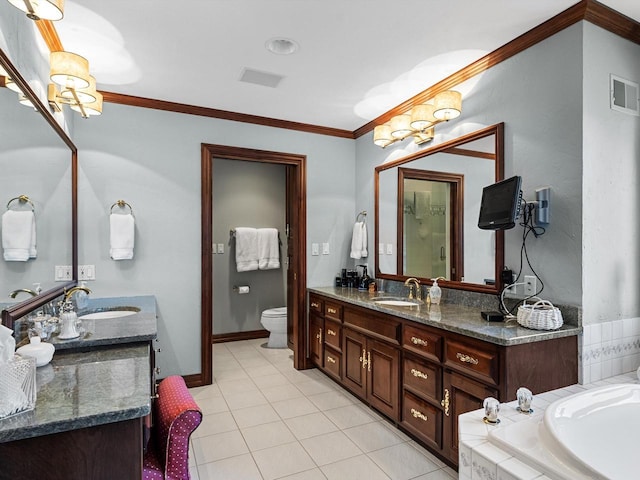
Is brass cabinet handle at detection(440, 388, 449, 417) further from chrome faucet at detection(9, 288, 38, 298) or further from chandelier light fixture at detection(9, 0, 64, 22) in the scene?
chandelier light fixture at detection(9, 0, 64, 22)

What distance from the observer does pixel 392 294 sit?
3557 millimetres

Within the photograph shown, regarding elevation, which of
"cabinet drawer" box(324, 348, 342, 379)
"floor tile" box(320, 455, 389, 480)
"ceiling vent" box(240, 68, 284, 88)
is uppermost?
"ceiling vent" box(240, 68, 284, 88)

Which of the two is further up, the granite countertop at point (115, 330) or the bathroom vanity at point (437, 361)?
the granite countertop at point (115, 330)

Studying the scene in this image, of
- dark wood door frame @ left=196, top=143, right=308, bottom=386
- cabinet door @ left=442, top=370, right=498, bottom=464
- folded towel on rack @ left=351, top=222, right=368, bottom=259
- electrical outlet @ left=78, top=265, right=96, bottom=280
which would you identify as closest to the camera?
cabinet door @ left=442, top=370, right=498, bottom=464

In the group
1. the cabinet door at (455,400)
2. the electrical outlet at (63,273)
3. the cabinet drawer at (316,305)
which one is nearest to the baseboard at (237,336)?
the cabinet drawer at (316,305)

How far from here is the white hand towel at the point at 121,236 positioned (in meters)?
3.14

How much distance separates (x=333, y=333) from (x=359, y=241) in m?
1.01

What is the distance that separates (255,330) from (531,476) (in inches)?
174

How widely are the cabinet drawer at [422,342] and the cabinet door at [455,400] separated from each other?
133 mm

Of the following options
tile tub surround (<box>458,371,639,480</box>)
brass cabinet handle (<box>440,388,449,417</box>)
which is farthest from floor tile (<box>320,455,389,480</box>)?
tile tub surround (<box>458,371,639,480</box>)

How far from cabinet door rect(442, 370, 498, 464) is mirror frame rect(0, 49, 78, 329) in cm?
216

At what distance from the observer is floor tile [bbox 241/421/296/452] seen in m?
2.49

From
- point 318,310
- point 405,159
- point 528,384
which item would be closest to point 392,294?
point 318,310

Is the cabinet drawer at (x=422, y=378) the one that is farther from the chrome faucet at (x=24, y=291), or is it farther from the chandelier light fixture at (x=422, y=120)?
the chrome faucet at (x=24, y=291)
